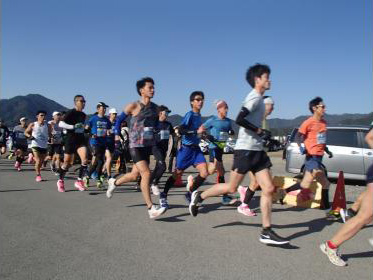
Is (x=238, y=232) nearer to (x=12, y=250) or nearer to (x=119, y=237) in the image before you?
(x=119, y=237)

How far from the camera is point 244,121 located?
458cm

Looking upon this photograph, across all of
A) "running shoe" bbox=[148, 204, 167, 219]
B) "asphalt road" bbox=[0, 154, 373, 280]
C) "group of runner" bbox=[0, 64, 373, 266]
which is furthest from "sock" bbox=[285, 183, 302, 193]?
"running shoe" bbox=[148, 204, 167, 219]

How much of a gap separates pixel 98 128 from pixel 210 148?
10.1ft

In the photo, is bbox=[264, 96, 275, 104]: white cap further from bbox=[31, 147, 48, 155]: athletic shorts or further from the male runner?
bbox=[31, 147, 48, 155]: athletic shorts

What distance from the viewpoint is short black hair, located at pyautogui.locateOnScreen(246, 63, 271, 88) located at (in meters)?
4.75

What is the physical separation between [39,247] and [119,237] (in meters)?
0.93

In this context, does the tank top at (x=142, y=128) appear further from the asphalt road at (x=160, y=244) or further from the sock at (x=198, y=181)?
the asphalt road at (x=160, y=244)

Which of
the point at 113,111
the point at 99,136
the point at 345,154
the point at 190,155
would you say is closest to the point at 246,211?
the point at 190,155

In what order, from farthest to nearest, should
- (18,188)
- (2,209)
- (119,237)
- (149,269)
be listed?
1. (18,188)
2. (2,209)
3. (119,237)
4. (149,269)

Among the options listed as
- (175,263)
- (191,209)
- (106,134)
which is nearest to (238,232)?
(191,209)

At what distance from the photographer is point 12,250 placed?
13.4 feet

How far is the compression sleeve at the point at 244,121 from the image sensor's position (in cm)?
455

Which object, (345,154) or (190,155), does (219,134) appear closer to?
(190,155)

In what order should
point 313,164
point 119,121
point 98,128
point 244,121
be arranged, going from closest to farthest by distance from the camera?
point 244,121 < point 313,164 < point 119,121 < point 98,128
